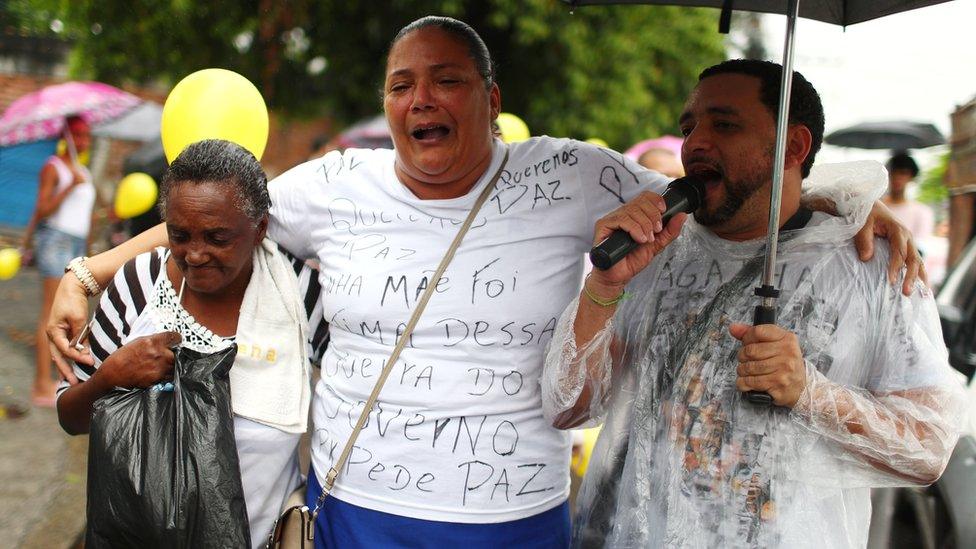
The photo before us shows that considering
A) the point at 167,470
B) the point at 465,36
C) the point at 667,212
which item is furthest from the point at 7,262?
the point at 667,212

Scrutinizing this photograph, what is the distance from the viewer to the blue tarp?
567 cm

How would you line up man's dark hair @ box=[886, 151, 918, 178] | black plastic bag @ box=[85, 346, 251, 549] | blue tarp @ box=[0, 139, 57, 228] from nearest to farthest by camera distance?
1. black plastic bag @ box=[85, 346, 251, 549]
2. blue tarp @ box=[0, 139, 57, 228]
3. man's dark hair @ box=[886, 151, 918, 178]

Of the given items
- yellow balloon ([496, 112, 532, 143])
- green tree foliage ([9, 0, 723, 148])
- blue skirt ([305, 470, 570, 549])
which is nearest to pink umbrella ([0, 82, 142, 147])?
green tree foliage ([9, 0, 723, 148])

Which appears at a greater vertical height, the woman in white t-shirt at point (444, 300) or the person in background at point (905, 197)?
the person in background at point (905, 197)

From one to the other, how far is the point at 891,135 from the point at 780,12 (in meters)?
6.59

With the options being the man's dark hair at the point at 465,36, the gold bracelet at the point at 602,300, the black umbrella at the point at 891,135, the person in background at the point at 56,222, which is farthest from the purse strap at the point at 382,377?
the black umbrella at the point at 891,135

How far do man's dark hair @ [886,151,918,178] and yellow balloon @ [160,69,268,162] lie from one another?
6.44 meters

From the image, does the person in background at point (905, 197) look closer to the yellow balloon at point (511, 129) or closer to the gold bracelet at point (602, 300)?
the yellow balloon at point (511, 129)

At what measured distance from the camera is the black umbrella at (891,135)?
7844 millimetres

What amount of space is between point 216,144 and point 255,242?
0.25 metres

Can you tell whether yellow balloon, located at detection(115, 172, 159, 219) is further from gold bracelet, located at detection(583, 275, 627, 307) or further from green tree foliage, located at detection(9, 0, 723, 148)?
gold bracelet, located at detection(583, 275, 627, 307)

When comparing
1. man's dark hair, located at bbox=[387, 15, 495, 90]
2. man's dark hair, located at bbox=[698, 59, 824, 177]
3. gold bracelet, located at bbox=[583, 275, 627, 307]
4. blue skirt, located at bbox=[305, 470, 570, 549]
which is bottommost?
blue skirt, located at bbox=[305, 470, 570, 549]

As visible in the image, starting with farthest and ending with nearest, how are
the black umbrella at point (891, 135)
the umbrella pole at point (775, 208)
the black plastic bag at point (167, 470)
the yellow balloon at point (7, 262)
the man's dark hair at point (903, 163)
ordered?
the black umbrella at point (891, 135), the man's dark hair at point (903, 163), the yellow balloon at point (7, 262), the black plastic bag at point (167, 470), the umbrella pole at point (775, 208)

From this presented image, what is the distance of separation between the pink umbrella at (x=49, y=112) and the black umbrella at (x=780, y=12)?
4.30 meters
